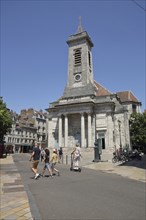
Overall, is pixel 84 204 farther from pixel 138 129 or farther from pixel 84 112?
pixel 138 129

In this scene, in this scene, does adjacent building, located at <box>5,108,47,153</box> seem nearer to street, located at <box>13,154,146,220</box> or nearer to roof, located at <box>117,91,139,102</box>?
roof, located at <box>117,91,139,102</box>

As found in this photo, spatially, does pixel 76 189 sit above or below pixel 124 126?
below

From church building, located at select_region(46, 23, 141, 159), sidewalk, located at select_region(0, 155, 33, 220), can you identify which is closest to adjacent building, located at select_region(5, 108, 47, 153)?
church building, located at select_region(46, 23, 141, 159)

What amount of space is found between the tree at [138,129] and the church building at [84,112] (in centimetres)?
470

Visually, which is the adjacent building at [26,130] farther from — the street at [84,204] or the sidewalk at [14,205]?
the sidewalk at [14,205]

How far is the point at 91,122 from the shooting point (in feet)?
131

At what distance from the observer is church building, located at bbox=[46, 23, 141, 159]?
3941cm

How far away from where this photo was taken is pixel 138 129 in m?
47.9

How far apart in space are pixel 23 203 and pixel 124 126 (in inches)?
1566

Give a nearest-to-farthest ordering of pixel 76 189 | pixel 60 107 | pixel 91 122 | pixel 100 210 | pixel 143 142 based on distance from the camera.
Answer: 1. pixel 100 210
2. pixel 76 189
3. pixel 91 122
4. pixel 60 107
5. pixel 143 142

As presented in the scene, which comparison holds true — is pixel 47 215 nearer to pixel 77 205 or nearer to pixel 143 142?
pixel 77 205

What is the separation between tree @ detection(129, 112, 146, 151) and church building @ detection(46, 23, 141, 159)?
15.4ft

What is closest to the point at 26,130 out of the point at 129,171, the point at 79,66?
the point at 79,66

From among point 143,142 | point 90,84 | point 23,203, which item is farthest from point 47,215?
point 143,142
